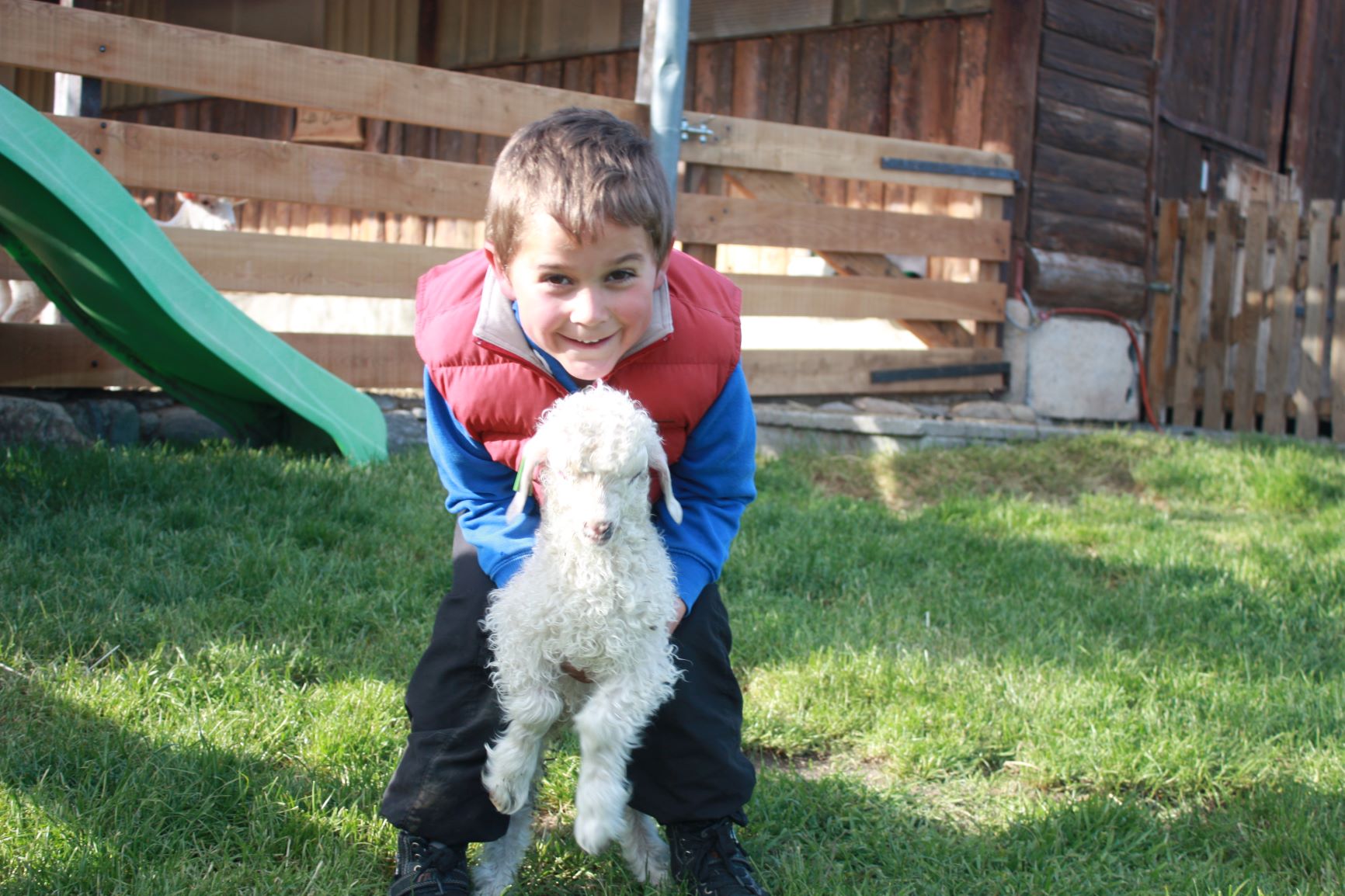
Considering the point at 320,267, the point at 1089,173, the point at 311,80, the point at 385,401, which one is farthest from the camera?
the point at 1089,173

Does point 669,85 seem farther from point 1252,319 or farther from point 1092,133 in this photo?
point 1252,319

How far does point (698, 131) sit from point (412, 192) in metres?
1.78

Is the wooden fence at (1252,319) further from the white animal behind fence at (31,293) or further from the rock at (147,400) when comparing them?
the rock at (147,400)

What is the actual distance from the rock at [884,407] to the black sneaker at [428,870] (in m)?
5.57

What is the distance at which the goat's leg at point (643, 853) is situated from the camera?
2.41m

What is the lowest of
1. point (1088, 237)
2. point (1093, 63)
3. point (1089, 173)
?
point (1088, 237)

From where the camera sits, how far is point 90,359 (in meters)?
5.46

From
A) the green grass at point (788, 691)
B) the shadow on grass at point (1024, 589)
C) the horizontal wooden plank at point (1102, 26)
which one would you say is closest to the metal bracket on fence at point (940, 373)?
the shadow on grass at point (1024, 589)

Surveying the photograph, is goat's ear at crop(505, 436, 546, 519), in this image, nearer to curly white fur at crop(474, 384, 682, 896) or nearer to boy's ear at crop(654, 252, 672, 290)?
curly white fur at crop(474, 384, 682, 896)

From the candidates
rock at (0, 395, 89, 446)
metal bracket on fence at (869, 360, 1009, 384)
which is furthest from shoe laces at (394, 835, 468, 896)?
metal bracket on fence at (869, 360, 1009, 384)

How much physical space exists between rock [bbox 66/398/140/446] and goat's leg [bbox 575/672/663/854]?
4197 mm

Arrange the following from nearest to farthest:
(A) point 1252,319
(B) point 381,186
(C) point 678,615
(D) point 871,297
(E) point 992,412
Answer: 1. (C) point 678,615
2. (B) point 381,186
3. (D) point 871,297
4. (E) point 992,412
5. (A) point 1252,319

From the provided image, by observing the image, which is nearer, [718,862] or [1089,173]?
[718,862]

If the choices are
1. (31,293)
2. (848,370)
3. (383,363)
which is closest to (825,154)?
(848,370)
